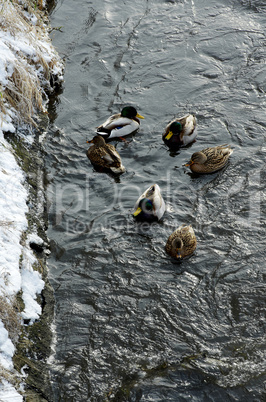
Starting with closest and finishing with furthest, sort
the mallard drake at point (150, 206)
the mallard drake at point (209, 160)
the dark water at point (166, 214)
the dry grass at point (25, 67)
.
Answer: the dark water at point (166, 214) < the mallard drake at point (150, 206) < the dry grass at point (25, 67) < the mallard drake at point (209, 160)

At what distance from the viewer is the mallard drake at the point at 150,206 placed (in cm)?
707

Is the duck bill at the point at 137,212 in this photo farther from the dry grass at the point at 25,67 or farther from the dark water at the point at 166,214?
the dry grass at the point at 25,67

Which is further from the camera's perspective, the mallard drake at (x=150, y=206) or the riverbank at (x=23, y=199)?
the mallard drake at (x=150, y=206)

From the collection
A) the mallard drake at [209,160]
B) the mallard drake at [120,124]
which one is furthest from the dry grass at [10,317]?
the mallard drake at [120,124]

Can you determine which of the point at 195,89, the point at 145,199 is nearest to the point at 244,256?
the point at 145,199

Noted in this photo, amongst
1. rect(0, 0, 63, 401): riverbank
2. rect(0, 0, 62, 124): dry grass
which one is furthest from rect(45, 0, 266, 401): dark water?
rect(0, 0, 62, 124): dry grass

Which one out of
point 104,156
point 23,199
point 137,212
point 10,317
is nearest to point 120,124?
point 104,156

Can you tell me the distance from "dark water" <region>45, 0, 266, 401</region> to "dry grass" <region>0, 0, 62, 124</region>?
610 millimetres

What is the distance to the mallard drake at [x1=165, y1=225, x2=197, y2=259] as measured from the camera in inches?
252

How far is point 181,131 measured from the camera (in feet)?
27.4

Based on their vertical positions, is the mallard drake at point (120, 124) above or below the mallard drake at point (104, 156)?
above

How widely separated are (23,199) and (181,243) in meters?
2.34

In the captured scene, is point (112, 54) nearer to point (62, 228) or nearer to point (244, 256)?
point (62, 228)

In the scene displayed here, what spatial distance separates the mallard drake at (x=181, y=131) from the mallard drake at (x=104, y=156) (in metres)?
1.08
